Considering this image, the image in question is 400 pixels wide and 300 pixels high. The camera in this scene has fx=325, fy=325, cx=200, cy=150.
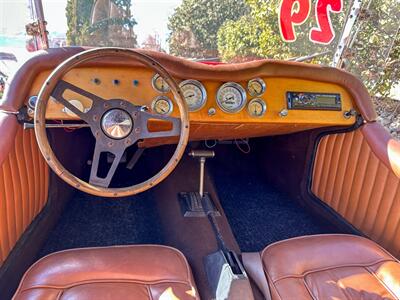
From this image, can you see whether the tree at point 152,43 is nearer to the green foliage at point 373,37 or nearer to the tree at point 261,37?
the tree at point 261,37

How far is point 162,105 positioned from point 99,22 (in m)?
0.60

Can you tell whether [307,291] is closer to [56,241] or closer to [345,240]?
[345,240]

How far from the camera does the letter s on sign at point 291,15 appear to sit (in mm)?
1846

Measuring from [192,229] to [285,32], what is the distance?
1265 mm

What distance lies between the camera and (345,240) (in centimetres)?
130

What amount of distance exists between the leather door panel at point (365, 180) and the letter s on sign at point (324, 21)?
580 millimetres

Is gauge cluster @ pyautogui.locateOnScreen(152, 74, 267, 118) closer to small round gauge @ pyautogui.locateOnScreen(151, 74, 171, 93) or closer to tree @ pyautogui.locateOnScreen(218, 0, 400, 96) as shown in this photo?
small round gauge @ pyautogui.locateOnScreen(151, 74, 171, 93)

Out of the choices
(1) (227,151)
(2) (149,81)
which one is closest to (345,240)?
(2) (149,81)

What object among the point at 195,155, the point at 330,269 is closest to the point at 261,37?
the point at 195,155

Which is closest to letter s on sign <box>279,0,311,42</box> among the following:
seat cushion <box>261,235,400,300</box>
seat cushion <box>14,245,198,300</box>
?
seat cushion <box>261,235,400,300</box>

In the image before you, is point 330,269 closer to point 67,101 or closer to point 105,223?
point 67,101

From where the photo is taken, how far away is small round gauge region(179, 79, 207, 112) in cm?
144

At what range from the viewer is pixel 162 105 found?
4.57 ft

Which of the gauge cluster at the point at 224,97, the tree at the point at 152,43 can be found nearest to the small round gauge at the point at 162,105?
the gauge cluster at the point at 224,97
